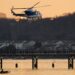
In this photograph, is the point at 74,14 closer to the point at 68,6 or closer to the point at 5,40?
the point at 68,6

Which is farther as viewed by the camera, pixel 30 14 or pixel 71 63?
pixel 30 14

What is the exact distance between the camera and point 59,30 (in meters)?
52.3

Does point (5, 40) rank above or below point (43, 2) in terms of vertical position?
below

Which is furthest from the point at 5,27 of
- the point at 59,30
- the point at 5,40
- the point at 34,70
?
the point at 34,70

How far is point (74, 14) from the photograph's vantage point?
5147 cm

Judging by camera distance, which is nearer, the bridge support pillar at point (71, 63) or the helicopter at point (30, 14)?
the bridge support pillar at point (71, 63)

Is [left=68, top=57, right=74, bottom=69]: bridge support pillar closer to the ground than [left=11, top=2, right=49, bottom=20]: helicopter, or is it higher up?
closer to the ground

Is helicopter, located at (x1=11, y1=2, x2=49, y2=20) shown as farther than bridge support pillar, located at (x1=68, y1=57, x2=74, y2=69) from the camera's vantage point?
Yes

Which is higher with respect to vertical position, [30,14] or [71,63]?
[30,14]

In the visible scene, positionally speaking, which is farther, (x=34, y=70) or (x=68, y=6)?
(x=68, y=6)

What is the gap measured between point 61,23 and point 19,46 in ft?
16.6

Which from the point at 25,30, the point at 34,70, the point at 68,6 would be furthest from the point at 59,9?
the point at 34,70

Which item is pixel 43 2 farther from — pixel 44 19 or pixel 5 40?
pixel 5 40

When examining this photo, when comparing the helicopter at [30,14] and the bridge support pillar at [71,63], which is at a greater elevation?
the helicopter at [30,14]
